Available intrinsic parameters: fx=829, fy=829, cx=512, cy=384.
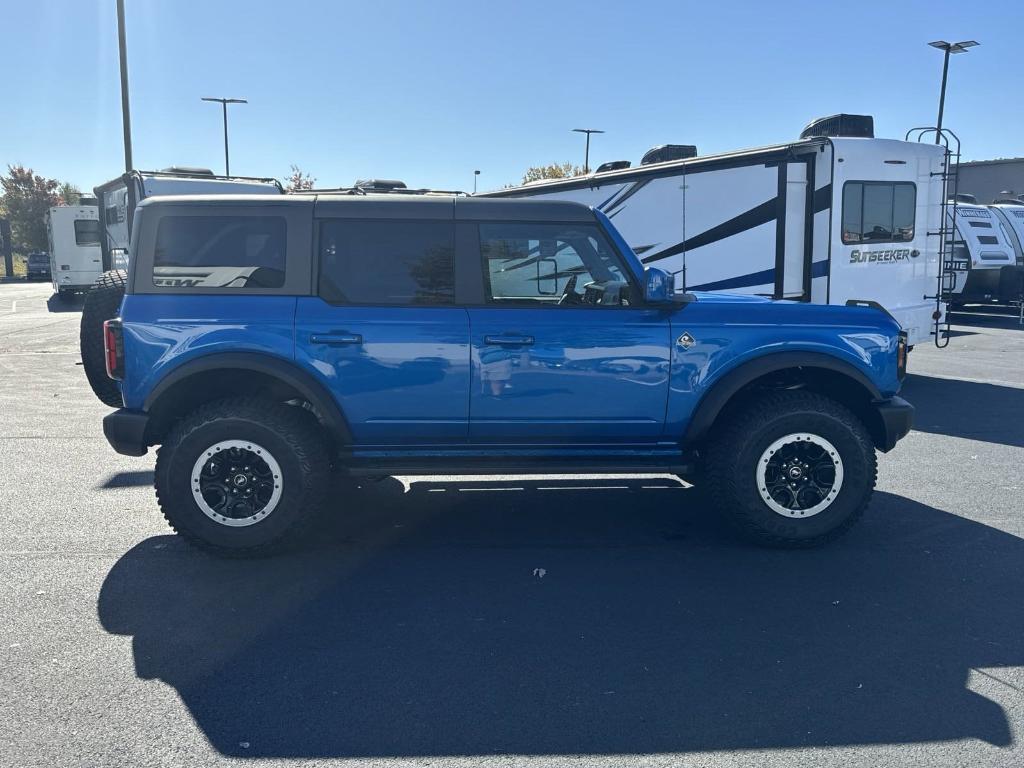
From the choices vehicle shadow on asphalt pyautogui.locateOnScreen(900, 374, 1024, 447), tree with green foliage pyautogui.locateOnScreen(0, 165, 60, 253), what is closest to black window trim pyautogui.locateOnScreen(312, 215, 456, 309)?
vehicle shadow on asphalt pyautogui.locateOnScreen(900, 374, 1024, 447)

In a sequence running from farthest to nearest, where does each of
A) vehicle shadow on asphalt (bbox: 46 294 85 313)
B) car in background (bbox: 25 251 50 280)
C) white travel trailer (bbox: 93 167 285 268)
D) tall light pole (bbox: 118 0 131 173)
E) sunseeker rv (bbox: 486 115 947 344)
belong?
car in background (bbox: 25 251 50 280), vehicle shadow on asphalt (bbox: 46 294 85 313), tall light pole (bbox: 118 0 131 173), white travel trailer (bbox: 93 167 285 268), sunseeker rv (bbox: 486 115 947 344)

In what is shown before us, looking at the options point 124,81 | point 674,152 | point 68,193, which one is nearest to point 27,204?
point 68,193

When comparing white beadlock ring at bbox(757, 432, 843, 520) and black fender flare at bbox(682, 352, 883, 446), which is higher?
black fender flare at bbox(682, 352, 883, 446)

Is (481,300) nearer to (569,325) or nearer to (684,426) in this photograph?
(569,325)

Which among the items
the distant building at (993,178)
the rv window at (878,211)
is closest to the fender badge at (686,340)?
the rv window at (878,211)

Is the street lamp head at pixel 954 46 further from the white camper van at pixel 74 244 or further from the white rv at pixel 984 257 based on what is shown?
the white camper van at pixel 74 244

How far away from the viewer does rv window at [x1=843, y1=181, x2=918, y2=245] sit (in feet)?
32.8

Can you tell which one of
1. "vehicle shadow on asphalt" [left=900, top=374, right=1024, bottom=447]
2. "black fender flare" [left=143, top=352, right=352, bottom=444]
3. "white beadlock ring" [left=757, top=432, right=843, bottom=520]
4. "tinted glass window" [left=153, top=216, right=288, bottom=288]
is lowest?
"vehicle shadow on asphalt" [left=900, top=374, right=1024, bottom=447]

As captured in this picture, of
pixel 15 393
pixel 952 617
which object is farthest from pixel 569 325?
pixel 15 393

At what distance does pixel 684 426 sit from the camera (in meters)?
4.86

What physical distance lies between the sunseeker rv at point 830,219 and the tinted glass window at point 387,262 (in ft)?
17.9

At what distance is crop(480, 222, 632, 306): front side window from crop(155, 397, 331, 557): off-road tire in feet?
4.56

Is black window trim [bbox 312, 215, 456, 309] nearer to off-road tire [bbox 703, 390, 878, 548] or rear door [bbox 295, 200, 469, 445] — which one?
rear door [bbox 295, 200, 469, 445]

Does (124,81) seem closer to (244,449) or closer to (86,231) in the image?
(86,231)
